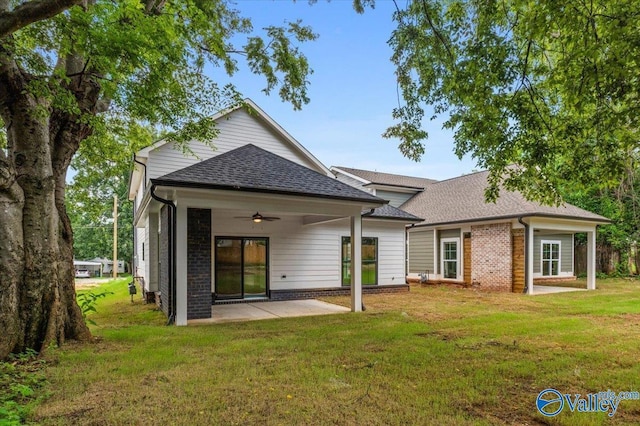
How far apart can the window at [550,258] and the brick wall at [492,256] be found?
3785mm

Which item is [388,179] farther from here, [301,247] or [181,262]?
[181,262]

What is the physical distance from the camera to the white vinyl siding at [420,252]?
17281 millimetres

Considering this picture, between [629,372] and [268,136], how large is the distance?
11214 mm

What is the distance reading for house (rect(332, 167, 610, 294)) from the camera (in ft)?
44.9

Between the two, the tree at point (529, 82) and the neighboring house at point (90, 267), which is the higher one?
the tree at point (529, 82)

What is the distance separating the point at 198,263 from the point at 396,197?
13.6 metres

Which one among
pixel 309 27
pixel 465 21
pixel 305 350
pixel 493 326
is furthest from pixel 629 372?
pixel 309 27

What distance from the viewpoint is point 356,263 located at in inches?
364

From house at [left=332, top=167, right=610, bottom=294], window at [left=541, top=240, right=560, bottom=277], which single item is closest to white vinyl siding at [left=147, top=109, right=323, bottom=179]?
house at [left=332, top=167, right=610, bottom=294]

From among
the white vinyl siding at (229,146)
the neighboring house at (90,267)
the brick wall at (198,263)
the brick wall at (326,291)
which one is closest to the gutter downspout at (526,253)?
the brick wall at (326,291)

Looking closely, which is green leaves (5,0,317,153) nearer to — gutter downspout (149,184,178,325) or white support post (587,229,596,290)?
gutter downspout (149,184,178,325)

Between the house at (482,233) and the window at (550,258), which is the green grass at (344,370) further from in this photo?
the window at (550,258)

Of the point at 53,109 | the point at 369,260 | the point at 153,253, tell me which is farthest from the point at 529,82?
the point at 153,253

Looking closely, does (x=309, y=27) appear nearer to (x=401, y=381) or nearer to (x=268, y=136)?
(x=268, y=136)
